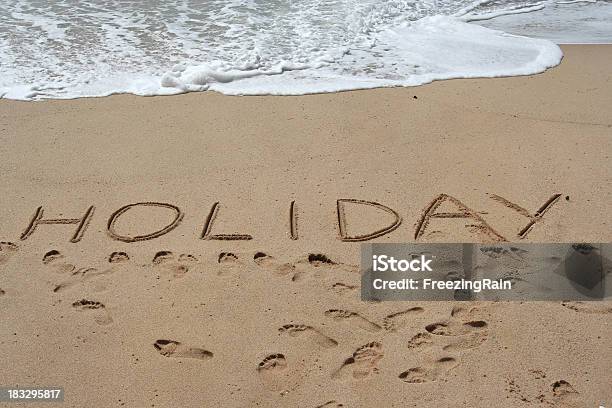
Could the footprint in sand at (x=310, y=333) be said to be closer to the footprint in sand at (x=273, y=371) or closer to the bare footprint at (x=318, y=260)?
the footprint in sand at (x=273, y=371)

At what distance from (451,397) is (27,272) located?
80.0 inches

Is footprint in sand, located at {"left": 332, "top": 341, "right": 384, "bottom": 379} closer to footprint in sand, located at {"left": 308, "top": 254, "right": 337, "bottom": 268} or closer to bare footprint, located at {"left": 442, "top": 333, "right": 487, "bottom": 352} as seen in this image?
bare footprint, located at {"left": 442, "top": 333, "right": 487, "bottom": 352}

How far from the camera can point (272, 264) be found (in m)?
2.79

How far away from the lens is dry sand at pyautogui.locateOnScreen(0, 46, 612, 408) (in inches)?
88.3

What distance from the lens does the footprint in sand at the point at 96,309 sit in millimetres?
2500

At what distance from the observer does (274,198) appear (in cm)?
323

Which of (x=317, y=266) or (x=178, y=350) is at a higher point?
(x=317, y=266)

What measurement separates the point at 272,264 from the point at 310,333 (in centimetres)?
49

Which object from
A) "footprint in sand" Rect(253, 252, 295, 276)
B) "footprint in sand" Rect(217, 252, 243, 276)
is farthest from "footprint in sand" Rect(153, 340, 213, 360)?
"footprint in sand" Rect(253, 252, 295, 276)

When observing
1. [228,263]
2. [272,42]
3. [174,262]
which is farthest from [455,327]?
[272,42]

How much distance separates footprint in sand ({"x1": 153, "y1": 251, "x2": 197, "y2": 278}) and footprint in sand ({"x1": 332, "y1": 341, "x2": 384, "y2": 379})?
934 millimetres

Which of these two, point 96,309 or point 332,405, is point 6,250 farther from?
point 332,405

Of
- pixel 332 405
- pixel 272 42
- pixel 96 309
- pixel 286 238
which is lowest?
pixel 332 405

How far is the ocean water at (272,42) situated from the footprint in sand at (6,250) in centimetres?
187
